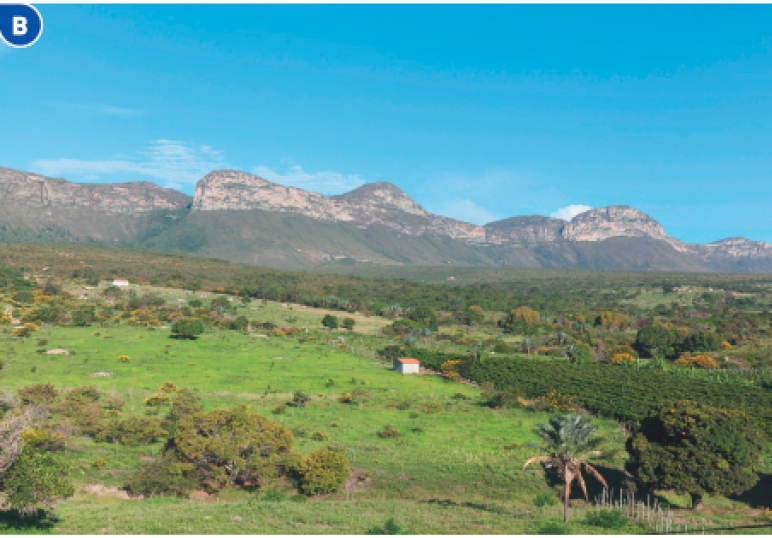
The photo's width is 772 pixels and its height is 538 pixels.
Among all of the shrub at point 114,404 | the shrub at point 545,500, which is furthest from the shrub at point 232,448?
the shrub at point 545,500

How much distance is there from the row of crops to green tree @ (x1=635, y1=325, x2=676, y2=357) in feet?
57.9

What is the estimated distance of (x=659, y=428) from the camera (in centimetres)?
3388

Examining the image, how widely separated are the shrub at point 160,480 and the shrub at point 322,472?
20.7 feet

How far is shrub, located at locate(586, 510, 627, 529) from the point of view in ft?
84.3

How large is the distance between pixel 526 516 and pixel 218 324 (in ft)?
260

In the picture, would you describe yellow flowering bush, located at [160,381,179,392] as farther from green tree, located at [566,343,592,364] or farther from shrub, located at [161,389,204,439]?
green tree, located at [566,343,592,364]

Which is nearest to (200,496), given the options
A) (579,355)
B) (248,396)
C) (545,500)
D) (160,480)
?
(160,480)

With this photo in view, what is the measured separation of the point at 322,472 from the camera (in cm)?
3023

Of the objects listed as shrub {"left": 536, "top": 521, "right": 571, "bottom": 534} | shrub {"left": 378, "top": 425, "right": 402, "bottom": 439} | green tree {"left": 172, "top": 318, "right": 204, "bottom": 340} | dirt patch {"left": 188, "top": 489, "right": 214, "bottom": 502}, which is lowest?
dirt patch {"left": 188, "top": 489, "right": 214, "bottom": 502}

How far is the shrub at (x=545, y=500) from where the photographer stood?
1182 inches

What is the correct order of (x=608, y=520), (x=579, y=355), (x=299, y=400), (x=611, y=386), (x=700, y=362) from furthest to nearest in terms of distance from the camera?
(x=579, y=355)
(x=700, y=362)
(x=611, y=386)
(x=299, y=400)
(x=608, y=520)

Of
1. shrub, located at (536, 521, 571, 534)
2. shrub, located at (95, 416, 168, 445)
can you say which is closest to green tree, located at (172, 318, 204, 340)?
shrub, located at (95, 416, 168, 445)

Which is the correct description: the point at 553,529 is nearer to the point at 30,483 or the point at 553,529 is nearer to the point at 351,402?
the point at 30,483

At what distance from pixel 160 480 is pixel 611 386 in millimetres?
50626
